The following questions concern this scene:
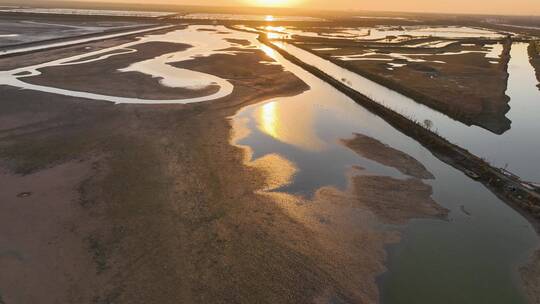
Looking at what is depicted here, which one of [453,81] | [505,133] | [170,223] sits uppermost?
[453,81]

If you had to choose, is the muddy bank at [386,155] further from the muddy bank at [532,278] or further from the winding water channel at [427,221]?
the muddy bank at [532,278]

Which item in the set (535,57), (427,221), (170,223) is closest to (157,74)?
(170,223)

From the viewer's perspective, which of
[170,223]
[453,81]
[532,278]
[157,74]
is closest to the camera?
[532,278]

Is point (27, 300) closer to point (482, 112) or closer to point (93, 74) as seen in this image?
point (482, 112)

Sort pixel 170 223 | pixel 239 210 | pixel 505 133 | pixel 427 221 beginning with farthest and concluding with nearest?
pixel 505 133
pixel 239 210
pixel 427 221
pixel 170 223

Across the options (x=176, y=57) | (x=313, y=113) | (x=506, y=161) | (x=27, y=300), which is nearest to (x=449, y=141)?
(x=506, y=161)

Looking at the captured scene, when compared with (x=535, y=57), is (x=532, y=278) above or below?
below

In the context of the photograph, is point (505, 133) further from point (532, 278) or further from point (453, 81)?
point (532, 278)

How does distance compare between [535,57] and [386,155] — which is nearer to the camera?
[386,155]
